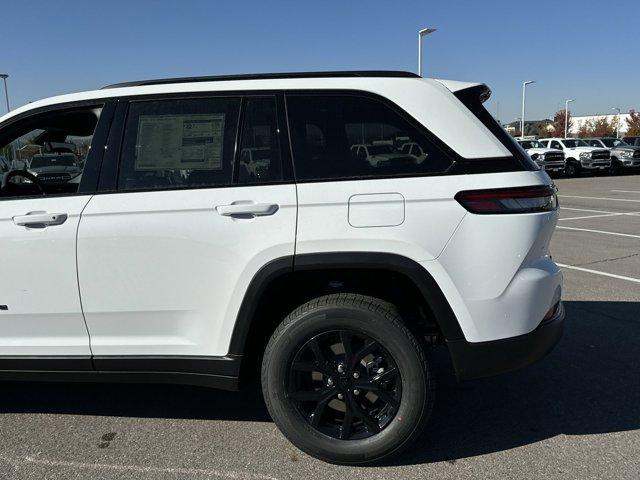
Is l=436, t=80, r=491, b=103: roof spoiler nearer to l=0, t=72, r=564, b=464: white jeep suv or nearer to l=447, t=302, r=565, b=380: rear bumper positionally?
l=0, t=72, r=564, b=464: white jeep suv

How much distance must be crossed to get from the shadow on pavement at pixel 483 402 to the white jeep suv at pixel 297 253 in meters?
0.52

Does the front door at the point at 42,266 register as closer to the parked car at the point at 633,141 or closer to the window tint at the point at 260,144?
the window tint at the point at 260,144

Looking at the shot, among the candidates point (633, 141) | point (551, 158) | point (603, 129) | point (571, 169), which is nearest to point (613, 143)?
point (571, 169)

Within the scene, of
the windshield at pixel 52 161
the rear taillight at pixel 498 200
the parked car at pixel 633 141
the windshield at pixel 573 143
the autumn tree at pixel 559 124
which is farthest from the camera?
the autumn tree at pixel 559 124

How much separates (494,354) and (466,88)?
134 cm

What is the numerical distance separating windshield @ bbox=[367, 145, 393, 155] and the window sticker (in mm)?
761

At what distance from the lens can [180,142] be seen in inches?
115

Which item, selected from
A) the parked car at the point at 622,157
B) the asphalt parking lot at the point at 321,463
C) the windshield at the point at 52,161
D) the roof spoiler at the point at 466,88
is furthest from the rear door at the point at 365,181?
the parked car at the point at 622,157

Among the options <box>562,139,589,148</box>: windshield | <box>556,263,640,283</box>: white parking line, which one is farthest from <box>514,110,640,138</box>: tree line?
<box>556,263,640,283</box>: white parking line

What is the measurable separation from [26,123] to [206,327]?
1545mm

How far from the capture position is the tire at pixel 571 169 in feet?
92.0

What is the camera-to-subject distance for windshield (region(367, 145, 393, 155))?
2756mm

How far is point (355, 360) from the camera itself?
2750 mm

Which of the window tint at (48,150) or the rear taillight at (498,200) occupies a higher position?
the window tint at (48,150)
